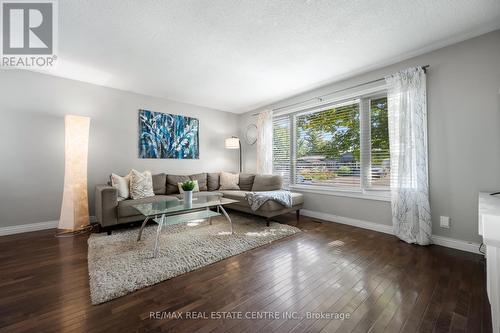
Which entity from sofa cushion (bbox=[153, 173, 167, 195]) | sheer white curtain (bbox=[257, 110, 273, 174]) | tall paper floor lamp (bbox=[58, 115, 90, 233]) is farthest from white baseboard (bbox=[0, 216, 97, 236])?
sheer white curtain (bbox=[257, 110, 273, 174])

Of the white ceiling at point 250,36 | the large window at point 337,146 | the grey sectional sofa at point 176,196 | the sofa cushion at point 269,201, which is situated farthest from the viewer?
the sofa cushion at point 269,201

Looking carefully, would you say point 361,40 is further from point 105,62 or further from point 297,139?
point 105,62

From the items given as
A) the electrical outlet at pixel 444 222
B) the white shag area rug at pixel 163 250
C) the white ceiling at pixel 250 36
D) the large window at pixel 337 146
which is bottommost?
the white shag area rug at pixel 163 250

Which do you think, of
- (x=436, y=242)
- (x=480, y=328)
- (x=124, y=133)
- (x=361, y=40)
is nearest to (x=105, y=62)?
(x=124, y=133)

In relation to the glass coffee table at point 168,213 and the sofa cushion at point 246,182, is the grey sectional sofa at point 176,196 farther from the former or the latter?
the glass coffee table at point 168,213

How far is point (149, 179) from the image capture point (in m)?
3.56

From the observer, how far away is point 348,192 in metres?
3.36

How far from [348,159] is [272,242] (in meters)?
1.92

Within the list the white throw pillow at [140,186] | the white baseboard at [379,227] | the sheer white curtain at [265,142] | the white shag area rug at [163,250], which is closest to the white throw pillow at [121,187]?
the white throw pillow at [140,186]

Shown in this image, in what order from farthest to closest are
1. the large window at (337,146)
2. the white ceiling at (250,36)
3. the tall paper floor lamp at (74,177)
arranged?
1. the large window at (337,146)
2. the tall paper floor lamp at (74,177)
3. the white ceiling at (250,36)

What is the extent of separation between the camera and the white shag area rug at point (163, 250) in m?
1.70

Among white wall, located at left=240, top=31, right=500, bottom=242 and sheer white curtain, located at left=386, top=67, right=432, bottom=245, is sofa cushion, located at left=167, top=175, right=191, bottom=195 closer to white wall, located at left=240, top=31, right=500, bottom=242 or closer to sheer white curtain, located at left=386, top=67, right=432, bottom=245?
sheer white curtain, located at left=386, top=67, right=432, bottom=245

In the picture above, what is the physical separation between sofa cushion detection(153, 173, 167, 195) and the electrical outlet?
425cm

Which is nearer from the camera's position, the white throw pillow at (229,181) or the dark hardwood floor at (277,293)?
the dark hardwood floor at (277,293)
